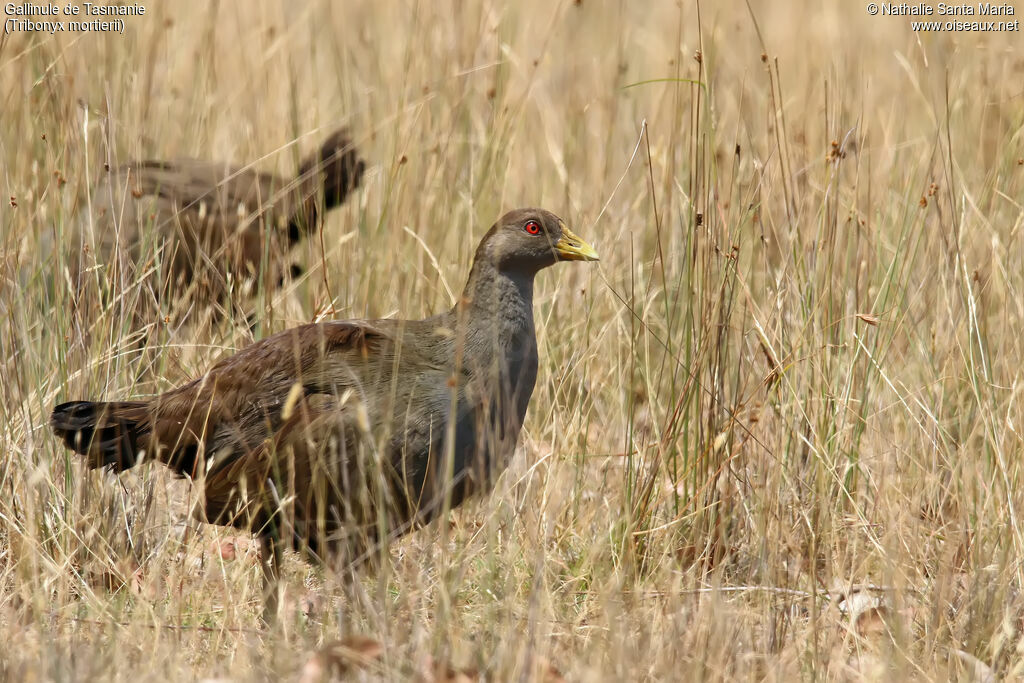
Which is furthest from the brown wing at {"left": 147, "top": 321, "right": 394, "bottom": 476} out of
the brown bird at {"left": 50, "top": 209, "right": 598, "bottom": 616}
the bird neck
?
the bird neck

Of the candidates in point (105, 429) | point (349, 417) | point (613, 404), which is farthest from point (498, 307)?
point (105, 429)

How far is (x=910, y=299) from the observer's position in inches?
178

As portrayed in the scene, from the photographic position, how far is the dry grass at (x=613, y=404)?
3.06 meters

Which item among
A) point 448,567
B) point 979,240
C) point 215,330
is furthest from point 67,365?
point 979,240

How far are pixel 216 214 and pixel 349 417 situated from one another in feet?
7.40

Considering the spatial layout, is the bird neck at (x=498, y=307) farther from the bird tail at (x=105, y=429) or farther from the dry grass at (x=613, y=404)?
the bird tail at (x=105, y=429)

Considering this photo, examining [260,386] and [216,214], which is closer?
[260,386]

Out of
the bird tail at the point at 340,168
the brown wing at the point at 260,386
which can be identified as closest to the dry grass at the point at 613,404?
the bird tail at the point at 340,168

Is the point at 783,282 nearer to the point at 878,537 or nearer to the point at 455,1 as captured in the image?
the point at 878,537

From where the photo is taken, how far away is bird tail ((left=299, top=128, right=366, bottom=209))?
18.1ft

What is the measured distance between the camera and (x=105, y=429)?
12.5 feet

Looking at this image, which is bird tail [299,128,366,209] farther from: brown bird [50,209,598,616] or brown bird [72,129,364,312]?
brown bird [50,209,598,616]

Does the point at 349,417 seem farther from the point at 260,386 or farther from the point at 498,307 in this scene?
Answer: the point at 498,307

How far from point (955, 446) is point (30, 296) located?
10.0ft
